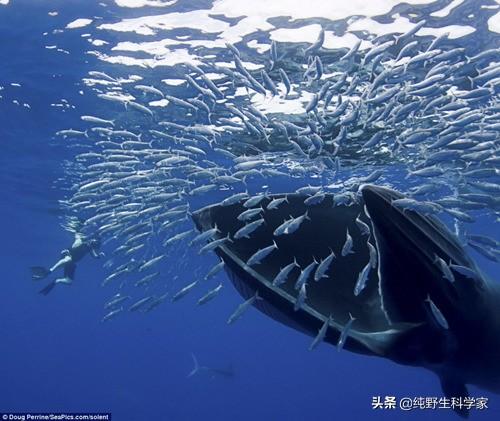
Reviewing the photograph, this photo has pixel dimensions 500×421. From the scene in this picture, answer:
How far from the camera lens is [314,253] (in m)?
5.09

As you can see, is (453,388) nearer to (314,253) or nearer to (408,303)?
(408,303)

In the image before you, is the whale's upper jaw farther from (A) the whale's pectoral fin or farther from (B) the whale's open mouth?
(A) the whale's pectoral fin

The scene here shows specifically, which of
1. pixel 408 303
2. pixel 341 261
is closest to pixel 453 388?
pixel 408 303

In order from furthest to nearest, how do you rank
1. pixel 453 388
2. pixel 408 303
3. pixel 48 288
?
pixel 48 288 → pixel 453 388 → pixel 408 303

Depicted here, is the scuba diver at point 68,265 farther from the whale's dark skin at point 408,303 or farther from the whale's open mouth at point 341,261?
the whale's dark skin at point 408,303

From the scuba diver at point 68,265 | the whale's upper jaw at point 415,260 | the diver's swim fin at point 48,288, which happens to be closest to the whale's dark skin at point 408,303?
the whale's upper jaw at point 415,260

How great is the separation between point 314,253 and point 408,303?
5.17 feet

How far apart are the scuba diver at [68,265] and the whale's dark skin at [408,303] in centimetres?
1288

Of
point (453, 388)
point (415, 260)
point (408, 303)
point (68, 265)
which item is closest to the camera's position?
point (415, 260)

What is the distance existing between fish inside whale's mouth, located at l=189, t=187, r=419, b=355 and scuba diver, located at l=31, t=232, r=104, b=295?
12.3 metres

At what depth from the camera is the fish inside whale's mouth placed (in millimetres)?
4180

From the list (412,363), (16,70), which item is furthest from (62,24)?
(412,363)

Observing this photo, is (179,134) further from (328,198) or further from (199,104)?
(328,198)

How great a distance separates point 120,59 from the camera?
1208 centimetres
